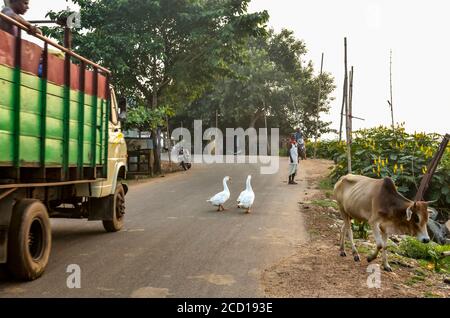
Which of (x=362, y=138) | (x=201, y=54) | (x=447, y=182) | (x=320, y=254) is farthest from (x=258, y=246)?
(x=201, y=54)

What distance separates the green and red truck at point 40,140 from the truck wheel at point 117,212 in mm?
743

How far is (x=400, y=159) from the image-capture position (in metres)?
14.6

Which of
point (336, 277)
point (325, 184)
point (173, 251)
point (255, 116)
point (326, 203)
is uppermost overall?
point (255, 116)

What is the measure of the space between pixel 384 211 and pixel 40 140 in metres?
4.32

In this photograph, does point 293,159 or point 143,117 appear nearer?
point 293,159

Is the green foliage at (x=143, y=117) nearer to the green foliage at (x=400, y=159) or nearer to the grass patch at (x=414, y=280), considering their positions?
the green foliage at (x=400, y=159)

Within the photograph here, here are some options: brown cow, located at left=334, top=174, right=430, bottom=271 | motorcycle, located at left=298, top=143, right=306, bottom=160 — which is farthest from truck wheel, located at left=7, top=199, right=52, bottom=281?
motorcycle, located at left=298, top=143, right=306, bottom=160

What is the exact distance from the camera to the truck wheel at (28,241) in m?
5.15

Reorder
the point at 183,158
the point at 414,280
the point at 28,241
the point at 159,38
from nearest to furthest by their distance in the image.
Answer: the point at 28,241
the point at 414,280
the point at 159,38
the point at 183,158

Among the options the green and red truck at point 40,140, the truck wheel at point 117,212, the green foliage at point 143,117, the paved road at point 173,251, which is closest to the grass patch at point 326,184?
the paved road at point 173,251

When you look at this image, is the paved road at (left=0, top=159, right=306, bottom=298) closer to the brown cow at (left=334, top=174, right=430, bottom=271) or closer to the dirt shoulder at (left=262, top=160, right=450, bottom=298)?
the dirt shoulder at (left=262, top=160, right=450, bottom=298)

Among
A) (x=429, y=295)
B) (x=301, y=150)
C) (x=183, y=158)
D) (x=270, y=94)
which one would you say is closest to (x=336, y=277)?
(x=429, y=295)

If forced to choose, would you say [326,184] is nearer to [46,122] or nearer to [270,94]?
[46,122]

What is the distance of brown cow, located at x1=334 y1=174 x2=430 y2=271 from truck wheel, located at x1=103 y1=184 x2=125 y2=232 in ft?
12.9
